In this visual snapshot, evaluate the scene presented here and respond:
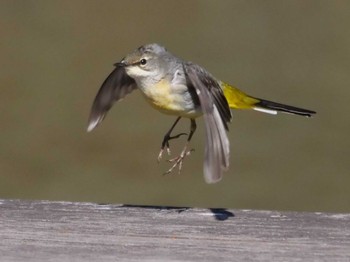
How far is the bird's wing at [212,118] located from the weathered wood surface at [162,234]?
32 centimetres

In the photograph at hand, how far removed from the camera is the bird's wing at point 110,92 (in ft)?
18.7

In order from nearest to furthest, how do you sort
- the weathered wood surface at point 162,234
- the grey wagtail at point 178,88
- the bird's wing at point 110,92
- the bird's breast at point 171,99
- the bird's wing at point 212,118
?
the weathered wood surface at point 162,234, the bird's wing at point 212,118, the grey wagtail at point 178,88, the bird's breast at point 171,99, the bird's wing at point 110,92

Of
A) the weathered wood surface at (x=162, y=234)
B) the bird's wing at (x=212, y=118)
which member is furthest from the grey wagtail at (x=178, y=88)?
the weathered wood surface at (x=162, y=234)

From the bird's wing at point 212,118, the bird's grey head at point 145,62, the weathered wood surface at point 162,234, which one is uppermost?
the bird's grey head at point 145,62

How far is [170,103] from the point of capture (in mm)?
5340

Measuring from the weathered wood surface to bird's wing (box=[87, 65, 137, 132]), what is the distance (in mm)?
1175

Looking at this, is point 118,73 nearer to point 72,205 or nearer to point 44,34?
point 72,205

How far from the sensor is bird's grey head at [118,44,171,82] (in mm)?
5371

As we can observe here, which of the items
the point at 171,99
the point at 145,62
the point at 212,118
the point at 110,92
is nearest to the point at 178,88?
the point at 171,99

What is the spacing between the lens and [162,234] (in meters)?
4.07

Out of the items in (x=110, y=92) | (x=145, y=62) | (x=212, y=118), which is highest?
(x=145, y=62)

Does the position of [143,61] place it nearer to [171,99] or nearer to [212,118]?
[171,99]

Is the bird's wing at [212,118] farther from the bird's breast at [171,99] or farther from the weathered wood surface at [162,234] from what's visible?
the weathered wood surface at [162,234]

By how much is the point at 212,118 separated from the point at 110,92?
78 centimetres
